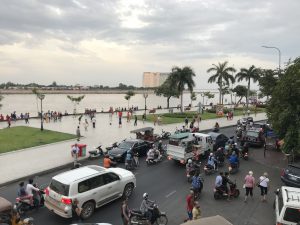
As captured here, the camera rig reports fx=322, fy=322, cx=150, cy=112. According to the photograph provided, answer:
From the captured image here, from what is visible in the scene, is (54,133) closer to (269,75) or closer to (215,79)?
(269,75)

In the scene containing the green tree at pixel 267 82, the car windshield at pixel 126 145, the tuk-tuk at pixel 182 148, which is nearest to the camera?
the tuk-tuk at pixel 182 148

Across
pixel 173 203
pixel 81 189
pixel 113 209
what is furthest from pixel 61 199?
pixel 173 203

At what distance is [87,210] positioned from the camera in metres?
12.5

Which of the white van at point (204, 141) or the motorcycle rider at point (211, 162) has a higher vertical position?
the white van at point (204, 141)

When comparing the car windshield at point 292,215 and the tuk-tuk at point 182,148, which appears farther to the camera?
the tuk-tuk at point 182,148

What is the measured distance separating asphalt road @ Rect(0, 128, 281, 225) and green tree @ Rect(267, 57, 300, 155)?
2.34 metres

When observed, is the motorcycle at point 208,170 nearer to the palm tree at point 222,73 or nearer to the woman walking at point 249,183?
the woman walking at point 249,183

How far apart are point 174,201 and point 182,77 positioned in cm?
4144

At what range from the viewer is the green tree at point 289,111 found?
1814cm

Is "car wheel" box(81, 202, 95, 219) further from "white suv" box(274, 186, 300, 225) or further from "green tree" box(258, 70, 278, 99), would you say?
"green tree" box(258, 70, 278, 99)

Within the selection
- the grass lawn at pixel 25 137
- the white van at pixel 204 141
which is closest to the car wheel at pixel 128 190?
the white van at pixel 204 141

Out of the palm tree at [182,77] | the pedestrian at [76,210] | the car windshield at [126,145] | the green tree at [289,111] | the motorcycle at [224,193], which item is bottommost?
the motorcycle at [224,193]

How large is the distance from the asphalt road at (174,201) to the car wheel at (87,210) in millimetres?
197

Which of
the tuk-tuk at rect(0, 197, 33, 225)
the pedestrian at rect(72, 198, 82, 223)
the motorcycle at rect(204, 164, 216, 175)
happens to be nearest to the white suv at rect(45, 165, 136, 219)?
the pedestrian at rect(72, 198, 82, 223)
